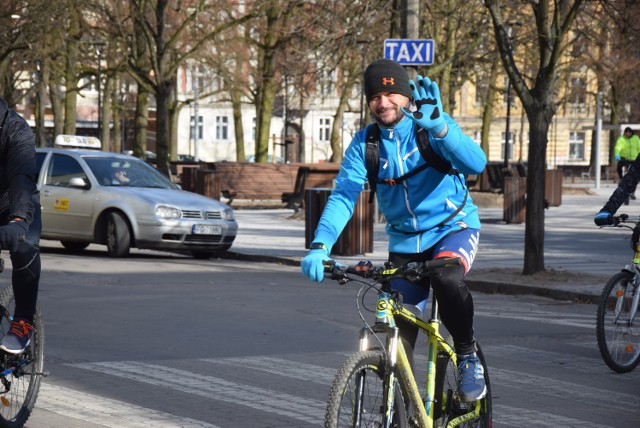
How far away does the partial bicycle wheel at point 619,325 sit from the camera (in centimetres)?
923

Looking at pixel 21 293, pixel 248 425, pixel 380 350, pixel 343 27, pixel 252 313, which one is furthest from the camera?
pixel 343 27

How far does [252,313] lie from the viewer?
40.2 feet

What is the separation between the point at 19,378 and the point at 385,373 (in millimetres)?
2458

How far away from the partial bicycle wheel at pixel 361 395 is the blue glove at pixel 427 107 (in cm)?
89

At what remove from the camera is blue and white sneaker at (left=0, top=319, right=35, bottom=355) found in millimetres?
6328

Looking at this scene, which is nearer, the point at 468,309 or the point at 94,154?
the point at 468,309

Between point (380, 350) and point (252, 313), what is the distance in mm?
7440

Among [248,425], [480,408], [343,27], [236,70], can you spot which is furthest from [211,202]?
[236,70]

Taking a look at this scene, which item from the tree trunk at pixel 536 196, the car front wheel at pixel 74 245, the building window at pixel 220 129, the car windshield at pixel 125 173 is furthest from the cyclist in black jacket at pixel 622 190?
the building window at pixel 220 129

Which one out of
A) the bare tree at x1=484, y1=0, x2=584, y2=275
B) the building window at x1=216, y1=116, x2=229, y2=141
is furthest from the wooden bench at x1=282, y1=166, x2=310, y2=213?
the building window at x1=216, y1=116, x2=229, y2=141

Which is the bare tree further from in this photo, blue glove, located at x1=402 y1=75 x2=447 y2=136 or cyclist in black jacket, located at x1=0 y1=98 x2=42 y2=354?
blue glove, located at x1=402 y1=75 x2=447 y2=136

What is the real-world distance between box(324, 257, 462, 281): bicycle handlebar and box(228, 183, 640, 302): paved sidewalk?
8.43 m

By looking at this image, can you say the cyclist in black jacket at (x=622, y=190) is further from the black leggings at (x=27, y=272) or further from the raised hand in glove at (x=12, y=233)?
the raised hand in glove at (x=12, y=233)

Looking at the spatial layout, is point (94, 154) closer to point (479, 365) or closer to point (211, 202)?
point (211, 202)
